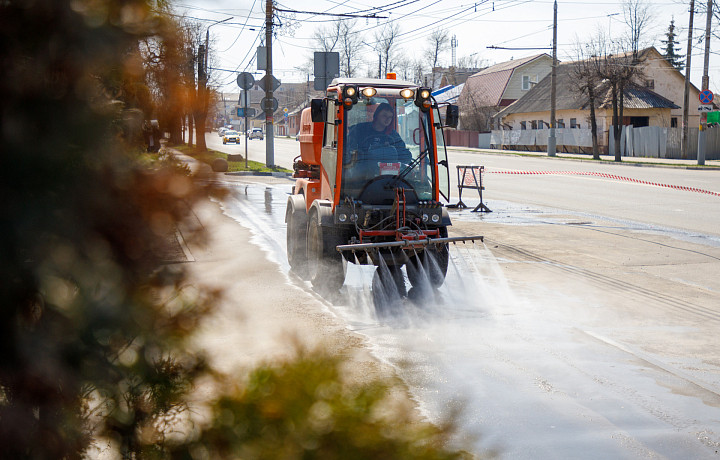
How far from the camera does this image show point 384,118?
8891 millimetres

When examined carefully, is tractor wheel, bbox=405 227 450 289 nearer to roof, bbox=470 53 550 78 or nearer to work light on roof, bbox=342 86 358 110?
work light on roof, bbox=342 86 358 110

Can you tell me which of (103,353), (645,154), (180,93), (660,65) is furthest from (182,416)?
(660,65)

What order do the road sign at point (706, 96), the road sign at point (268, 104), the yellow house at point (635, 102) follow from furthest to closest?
1. the yellow house at point (635, 102)
2. the road sign at point (706, 96)
3. the road sign at point (268, 104)

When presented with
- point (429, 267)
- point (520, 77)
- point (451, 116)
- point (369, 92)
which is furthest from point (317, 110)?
point (520, 77)

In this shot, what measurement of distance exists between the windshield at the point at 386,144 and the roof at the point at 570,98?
41.4 m

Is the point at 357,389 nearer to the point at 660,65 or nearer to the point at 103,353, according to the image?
the point at 103,353

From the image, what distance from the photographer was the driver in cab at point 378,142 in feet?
28.7

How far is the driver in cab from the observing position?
873 cm

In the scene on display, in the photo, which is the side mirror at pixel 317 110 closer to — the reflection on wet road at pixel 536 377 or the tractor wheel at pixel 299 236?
the tractor wheel at pixel 299 236

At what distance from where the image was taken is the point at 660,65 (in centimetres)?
5403

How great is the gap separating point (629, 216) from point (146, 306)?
15321 millimetres

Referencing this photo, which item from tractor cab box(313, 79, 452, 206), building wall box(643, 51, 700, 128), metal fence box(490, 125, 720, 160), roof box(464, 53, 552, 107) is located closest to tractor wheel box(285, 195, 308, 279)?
tractor cab box(313, 79, 452, 206)

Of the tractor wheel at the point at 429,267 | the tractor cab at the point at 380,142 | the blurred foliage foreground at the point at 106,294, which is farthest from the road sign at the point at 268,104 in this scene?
the blurred foliage foreground at the point at 106,294

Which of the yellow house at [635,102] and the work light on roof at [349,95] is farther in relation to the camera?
the yellow house at [635,102]
